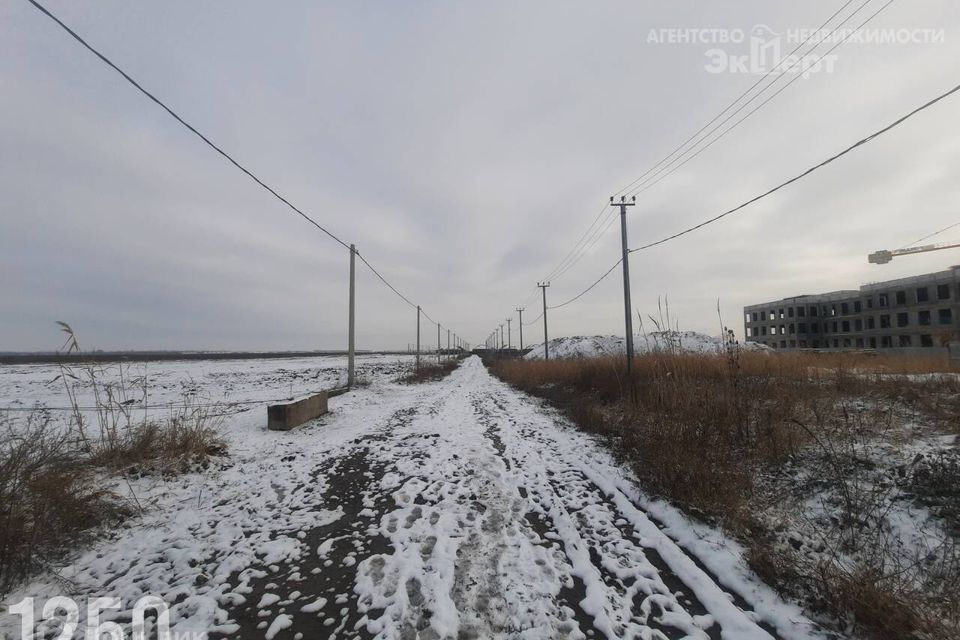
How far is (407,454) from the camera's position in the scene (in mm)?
6605

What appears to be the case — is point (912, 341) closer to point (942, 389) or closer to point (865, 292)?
point (865, 292)

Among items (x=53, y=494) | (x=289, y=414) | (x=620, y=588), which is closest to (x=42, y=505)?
(x=53, y=494)

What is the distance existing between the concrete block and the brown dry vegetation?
6.67 metres

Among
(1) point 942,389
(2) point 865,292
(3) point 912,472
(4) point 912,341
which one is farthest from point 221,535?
(2) point 865,292

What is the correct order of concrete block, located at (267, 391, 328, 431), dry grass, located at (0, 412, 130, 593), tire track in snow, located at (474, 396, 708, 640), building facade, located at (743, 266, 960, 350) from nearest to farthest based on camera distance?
tire track in snow, located at (474, 396, 708, 640) < dry grass, located at (0, 412, 130, 593) < concrete block, located at (267, 391, 328, 431) < building facade, located at (743, 266, 960, 350)

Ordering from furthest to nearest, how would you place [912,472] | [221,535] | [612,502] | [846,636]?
1. [612,502]
2. [912,472]
3. [221,535]
4. [846,636]

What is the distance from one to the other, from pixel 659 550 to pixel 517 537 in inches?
51.7

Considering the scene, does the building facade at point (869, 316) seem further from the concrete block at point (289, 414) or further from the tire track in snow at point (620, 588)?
the concrete block at point (289, 414)

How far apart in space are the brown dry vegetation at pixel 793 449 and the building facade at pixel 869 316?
38.6 meters

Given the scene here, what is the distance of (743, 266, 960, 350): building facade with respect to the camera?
1677 inches

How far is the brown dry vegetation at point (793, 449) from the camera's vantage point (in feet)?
8.17

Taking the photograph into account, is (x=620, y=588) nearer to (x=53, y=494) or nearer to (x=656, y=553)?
(x=656, y=553)

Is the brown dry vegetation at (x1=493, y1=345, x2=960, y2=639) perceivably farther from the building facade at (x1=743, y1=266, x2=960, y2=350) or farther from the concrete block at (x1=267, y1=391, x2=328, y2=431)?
the building facade at (x1=743, y1=266, x2=960, y2=350)

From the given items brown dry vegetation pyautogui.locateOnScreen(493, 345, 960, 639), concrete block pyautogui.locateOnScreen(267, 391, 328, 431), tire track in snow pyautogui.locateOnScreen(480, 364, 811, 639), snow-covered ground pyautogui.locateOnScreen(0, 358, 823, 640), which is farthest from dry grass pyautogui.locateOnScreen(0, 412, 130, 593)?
brown dry vegetation pyautogui.locateOnScreen(493, 345, 960, 639)
